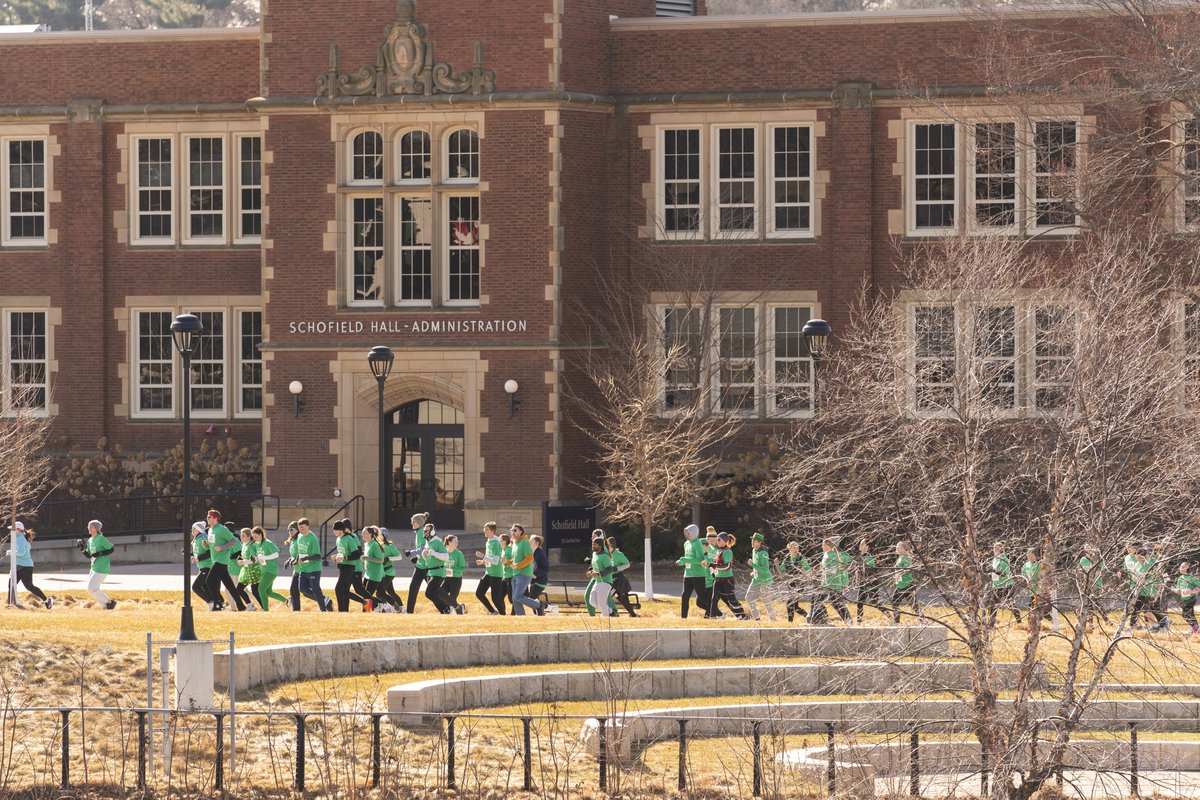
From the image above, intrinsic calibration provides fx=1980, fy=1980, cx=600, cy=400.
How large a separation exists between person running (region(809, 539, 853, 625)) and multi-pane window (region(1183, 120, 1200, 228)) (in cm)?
1311

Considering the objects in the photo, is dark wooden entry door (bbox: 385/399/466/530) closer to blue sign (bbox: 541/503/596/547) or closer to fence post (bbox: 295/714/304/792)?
blue sign (bbox: 541/503/596/547)

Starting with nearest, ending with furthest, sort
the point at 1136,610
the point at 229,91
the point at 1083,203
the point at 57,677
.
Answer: the point at 1136,610
the point at 57,677
the point at 1083,203
the point at 229,91

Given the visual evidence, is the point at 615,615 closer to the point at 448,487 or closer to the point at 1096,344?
the point at 1096,344

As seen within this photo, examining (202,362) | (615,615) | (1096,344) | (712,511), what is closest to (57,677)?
(615,615)

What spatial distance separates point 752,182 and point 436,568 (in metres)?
13.3

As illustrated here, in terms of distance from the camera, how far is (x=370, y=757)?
18062 millimetres

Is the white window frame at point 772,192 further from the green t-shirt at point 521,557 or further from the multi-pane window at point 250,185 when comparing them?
the green t-shirt at point 521,557

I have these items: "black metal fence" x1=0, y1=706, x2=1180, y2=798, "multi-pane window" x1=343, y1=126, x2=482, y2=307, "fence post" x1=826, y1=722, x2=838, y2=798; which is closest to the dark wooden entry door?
"multi-pane window" x1=343, y1=126, x2=482, y2=307

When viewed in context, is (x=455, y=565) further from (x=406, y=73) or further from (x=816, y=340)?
(x=406, y=73)

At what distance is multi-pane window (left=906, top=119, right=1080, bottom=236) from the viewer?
34.7m

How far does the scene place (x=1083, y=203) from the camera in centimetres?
3300

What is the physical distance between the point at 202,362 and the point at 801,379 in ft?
40.1

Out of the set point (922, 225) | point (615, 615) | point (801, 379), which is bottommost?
point (615, 615)

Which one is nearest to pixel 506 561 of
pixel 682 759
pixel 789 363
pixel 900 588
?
pixel 900 588
